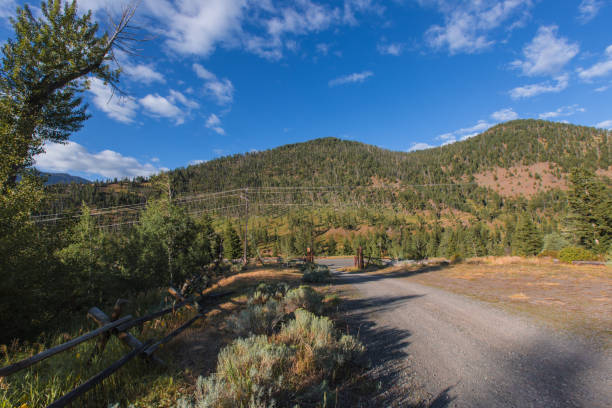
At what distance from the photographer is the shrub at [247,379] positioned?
9.26 ft

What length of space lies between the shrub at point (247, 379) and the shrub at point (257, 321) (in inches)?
52.7

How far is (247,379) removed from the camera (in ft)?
10.5

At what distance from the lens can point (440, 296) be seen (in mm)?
9609

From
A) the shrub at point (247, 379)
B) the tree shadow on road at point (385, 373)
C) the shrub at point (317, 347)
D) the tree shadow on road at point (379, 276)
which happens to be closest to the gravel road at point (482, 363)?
the tree shadow on road at point (385, 373)

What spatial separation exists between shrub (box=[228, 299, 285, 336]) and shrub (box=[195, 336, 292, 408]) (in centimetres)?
134

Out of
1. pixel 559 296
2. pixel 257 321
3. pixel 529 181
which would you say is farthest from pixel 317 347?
pixel 529 181

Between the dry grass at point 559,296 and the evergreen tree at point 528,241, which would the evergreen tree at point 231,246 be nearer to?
the dry grass at point 559,296

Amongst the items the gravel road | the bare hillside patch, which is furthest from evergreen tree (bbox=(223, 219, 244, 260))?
the bare hillside patch

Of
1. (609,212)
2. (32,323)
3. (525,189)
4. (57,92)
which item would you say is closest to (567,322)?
(32,323)

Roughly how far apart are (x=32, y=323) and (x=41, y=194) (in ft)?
13.6

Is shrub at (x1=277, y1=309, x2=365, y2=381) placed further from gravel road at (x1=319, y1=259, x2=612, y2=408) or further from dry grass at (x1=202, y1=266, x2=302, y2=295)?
dry grass at (x1=202, y1=266, x2=302, y2=295)

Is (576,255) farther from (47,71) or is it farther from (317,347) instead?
(47,71)

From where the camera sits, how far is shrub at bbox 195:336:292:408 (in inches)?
111

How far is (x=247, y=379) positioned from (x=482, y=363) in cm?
393
